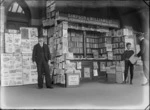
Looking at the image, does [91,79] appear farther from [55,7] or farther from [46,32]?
[55,7]

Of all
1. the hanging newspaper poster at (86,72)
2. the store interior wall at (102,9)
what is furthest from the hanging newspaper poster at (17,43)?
the hanging newspaper poster at (86,72)

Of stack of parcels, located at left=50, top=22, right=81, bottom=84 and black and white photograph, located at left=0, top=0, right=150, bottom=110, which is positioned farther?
stack of parcels, located at left=50, top=22, right=81, bottom=84

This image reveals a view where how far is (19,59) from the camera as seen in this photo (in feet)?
22.4

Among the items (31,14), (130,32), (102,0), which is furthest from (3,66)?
(102,0)

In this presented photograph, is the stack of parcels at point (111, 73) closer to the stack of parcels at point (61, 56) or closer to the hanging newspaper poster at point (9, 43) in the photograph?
the stack of parcels at point (61, 56)

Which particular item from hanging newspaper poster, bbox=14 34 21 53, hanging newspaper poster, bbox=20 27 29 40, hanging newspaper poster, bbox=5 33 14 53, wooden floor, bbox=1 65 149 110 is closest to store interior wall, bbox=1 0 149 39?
hanging newspaper poster, bbox=20 27 29 40

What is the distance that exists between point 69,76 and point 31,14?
3.48 m

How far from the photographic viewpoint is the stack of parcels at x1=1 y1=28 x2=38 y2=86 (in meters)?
6.57

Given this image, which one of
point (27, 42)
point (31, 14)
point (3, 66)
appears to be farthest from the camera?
point (31, 14)

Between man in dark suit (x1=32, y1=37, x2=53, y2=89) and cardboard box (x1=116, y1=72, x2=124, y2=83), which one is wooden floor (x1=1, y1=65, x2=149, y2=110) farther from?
cardboard box (x1=116, y1=72, x2=124, y2=83)

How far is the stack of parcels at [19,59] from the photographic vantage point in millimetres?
6570

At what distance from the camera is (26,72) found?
22.5 ft

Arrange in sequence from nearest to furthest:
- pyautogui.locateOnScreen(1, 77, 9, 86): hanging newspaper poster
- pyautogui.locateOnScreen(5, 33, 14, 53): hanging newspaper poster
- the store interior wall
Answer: pyautogui.locateOnScreen(1, 77, 9, 86): hanging newspaper poster → pyautogui.locateOnScreen(5, 33, 14, 53): hanging newspaper poster → the store interior wall

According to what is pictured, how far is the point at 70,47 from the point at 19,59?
7.78ft
